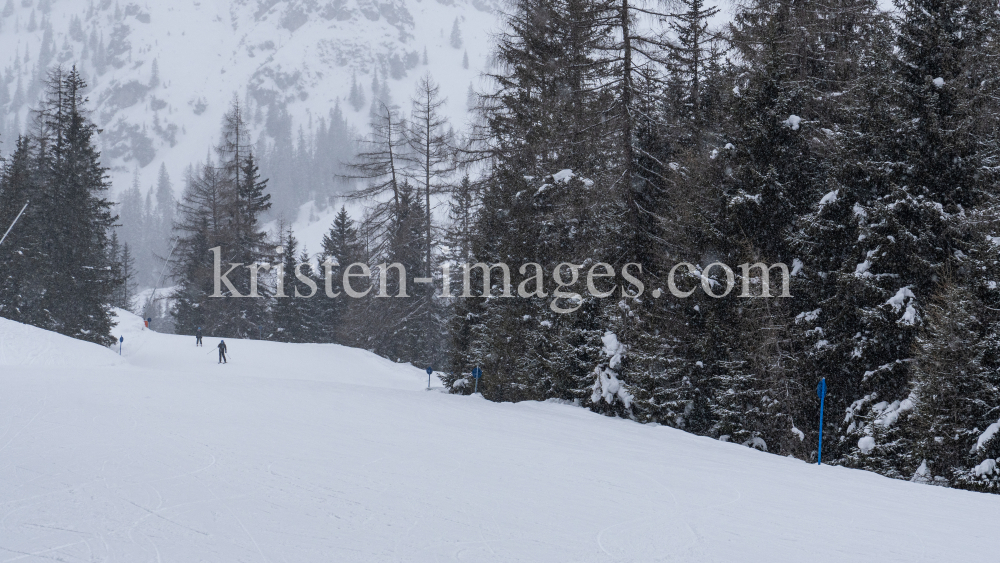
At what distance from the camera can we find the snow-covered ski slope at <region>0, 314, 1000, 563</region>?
4.79m

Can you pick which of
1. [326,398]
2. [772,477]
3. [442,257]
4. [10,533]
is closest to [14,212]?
[442,257]

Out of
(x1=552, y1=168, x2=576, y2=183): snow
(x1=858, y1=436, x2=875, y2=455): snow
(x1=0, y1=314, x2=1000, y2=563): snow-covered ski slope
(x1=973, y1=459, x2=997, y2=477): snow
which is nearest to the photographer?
(x1=0, y1=314, x2=1000, y2=563): snow-covered ski slope

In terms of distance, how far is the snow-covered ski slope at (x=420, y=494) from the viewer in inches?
189

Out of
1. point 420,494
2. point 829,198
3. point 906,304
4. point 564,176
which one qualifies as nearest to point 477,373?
point 564,176

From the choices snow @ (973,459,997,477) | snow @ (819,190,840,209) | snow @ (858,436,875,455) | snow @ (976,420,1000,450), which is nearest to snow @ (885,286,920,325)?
snow @ (858,436,875,455)

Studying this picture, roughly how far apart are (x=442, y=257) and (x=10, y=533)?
24.6 meters

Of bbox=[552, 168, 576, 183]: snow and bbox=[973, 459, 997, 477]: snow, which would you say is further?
bbox=[552, 168, 576, 183]: snow

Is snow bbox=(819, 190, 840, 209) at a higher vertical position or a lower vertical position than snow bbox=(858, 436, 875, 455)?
higher

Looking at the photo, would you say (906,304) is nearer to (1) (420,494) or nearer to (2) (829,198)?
(2) (829,198)

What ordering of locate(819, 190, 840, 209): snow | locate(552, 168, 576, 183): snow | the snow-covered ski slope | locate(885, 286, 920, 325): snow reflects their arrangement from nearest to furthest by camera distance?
1. the snow-covered ski slope
2. locate(885, 286, 920, 325): snow
3. locate(819, 190, 840, 209): snow
4. locate(552, 168, 576, 183): snow

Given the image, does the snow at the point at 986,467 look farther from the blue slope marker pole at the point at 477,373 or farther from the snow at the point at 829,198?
the blue slope marker pole at the point at 477,373

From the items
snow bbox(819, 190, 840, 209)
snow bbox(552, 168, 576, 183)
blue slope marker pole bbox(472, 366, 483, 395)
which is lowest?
blue slope marker pole bbox(472, 366, 483, 395)

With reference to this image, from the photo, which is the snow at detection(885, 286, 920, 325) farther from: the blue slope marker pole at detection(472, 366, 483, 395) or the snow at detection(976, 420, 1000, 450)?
the blue slope marker pole at detection(472, 366, 483, 395)

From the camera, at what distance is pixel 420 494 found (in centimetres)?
624
